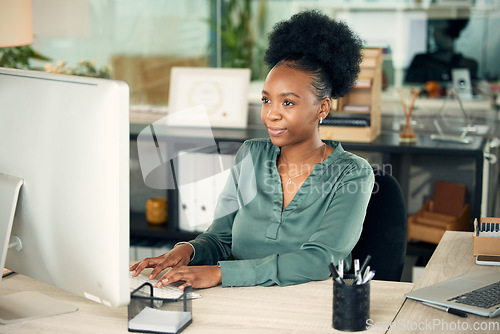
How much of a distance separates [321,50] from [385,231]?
545 mm

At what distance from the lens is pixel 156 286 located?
156 centimetres

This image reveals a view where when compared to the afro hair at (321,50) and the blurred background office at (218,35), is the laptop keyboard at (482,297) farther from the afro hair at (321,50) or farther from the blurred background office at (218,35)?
the blurred background office at (218,35)

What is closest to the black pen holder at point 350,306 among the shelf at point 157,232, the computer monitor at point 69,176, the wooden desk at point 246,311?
the wooden desk at point 246,311

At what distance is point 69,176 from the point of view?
→ 124cm

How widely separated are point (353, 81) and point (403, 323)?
0.74 meters

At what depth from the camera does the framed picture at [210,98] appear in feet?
12.1

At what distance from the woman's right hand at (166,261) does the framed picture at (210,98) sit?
6.39 ft

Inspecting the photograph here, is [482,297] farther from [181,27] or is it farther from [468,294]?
[181,27]

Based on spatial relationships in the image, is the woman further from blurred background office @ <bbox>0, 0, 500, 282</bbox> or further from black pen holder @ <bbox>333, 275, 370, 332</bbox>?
blurred background office @ <bbox>0, 0, 500, 282</bbox>

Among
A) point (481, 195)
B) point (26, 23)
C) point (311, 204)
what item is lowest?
point (481, 195)

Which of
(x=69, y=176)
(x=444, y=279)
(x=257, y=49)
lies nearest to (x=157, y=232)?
(x=444, y=279)

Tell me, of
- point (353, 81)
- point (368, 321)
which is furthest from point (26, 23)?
point (368, 321)

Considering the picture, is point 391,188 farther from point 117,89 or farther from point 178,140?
point 178,140

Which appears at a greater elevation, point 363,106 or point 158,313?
point 363,106
